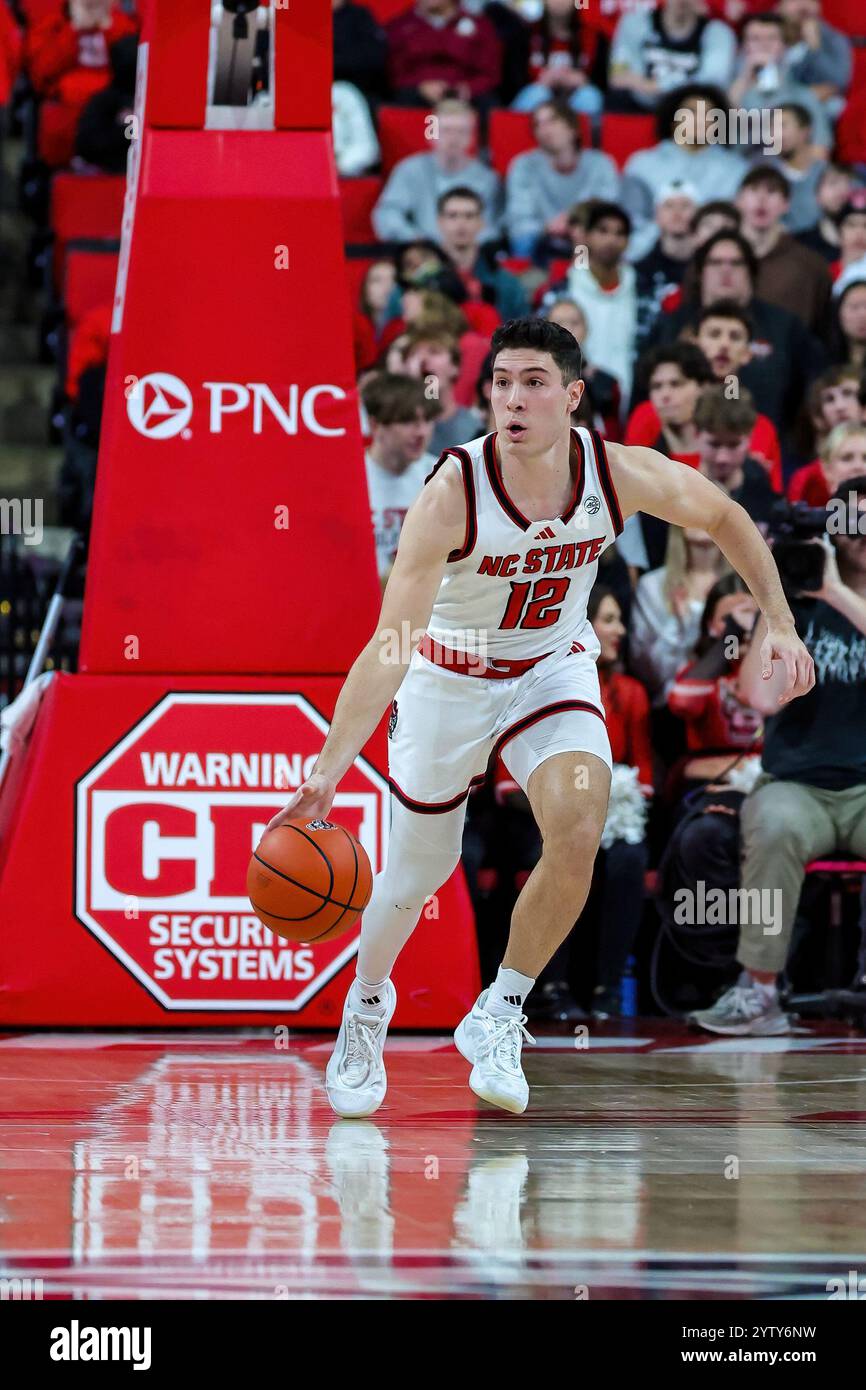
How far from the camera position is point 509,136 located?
37.5 feet

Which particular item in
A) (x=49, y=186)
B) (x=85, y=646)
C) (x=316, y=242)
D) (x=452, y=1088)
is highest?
(x=49, y=186)

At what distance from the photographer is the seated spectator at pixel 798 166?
1102cm

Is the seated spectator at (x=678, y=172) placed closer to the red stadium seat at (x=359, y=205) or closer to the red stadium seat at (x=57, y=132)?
the red stadium seat at (x=359, y=205)

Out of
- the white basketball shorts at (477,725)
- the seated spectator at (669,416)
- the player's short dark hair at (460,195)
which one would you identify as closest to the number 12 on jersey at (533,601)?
the white basketball shorts at (477,725)

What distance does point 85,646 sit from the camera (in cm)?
640

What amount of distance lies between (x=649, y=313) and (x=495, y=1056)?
223 inches

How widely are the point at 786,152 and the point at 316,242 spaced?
5487 mm

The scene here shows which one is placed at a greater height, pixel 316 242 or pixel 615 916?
pixel 316 242

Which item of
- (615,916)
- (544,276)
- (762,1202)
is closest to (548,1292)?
(762,1202)

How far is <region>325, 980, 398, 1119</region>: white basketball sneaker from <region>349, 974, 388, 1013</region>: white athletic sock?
1 centimetres

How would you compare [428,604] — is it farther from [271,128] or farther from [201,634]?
[271,128]

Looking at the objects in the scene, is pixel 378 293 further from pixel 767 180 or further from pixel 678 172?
pixel 678 172

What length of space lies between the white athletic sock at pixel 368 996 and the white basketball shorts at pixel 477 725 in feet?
1.63
